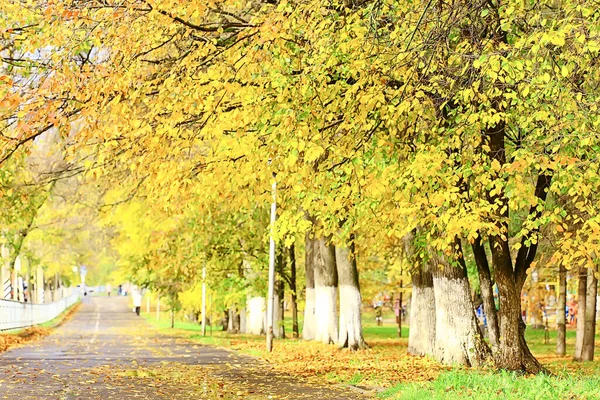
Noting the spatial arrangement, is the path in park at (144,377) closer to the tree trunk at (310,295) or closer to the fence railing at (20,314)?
the tree trunk at (310,295)

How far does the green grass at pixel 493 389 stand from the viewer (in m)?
13.2

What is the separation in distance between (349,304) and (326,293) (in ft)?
10.0

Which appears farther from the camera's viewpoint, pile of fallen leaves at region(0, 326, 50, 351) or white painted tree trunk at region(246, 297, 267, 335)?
white painted tree trunk at region(246, 297, 267, 335)

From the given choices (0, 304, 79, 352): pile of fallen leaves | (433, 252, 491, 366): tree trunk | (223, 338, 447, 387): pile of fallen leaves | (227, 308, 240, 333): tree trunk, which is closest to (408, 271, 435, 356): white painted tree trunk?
(223, 338, 447, 387): pile of fallen leaves

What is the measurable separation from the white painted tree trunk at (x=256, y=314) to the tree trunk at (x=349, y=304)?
508 inches

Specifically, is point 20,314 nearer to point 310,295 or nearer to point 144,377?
point 310,295

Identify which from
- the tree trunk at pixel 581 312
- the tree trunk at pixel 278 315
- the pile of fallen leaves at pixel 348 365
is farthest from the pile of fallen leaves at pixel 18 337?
the tree trunk at pixel 581 312

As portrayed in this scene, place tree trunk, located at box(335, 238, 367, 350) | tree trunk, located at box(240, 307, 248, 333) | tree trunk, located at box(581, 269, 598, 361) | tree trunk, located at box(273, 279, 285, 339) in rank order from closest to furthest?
1. tree trunk, located at box(581, 269, 598, 361)
2. tree trunk, located at box(335, 238, 367, 350)
3. tree trunk, located at box(273, 279, 285, 339)
4. tree trunk, located at box(240, 307, 248, 333)

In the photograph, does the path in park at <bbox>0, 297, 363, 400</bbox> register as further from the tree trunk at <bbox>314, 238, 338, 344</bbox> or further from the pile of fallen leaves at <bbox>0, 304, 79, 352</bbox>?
the tree trunk at <bbox>314, 238, 338, 344</bbox>

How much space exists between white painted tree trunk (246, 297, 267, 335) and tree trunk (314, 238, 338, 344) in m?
9.80

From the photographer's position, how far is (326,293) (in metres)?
32.2

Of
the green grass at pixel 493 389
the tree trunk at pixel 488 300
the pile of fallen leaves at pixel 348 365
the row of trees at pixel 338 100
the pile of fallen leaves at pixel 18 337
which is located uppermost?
the row of trees at pixel 338 100

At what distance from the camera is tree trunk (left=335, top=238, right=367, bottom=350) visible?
2895cm

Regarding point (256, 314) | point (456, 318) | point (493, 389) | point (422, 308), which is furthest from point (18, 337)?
point (493, 389)
